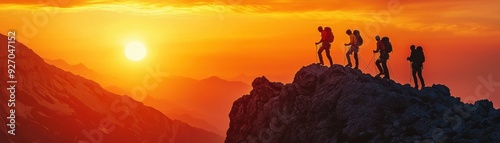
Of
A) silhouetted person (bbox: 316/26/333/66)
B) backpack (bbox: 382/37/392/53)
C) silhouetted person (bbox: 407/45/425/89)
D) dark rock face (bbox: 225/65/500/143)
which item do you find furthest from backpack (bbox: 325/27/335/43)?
silhouetted person (bbox: 407/45/425/89)

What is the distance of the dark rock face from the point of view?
3828cm

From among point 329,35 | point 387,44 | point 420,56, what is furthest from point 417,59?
point 329,35

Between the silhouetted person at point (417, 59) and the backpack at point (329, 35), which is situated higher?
the backpack at point (329, 35)

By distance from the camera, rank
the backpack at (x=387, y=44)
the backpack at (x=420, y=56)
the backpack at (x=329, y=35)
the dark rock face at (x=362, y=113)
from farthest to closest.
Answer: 1. the backpack at (x=329, y=35)
2. the backpack at (x=420, y=56)
3. the backpack at (x=387, y=44)
4. the dark rock face at (x=362, y=113)

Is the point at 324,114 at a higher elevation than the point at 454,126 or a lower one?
higher

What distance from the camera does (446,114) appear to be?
39.8 m

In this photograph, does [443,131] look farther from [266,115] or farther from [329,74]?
[266,115]

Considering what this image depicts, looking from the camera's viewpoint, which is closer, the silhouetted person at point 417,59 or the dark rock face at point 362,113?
the dark rock face at point 362,113

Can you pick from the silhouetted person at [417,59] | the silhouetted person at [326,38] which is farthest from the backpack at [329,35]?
the silhouetted person at [417,59]

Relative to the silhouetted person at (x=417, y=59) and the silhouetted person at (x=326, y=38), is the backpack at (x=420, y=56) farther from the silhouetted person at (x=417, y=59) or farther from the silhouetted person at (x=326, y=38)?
the silhouetted person at (x=326, y=38)

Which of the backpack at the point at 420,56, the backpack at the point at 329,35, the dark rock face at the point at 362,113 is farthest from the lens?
the backpack at the point at 329,35

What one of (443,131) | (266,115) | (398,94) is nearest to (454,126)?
(443,131)

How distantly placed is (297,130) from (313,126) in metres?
1.68

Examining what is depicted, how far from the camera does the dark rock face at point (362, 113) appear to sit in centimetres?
3828
